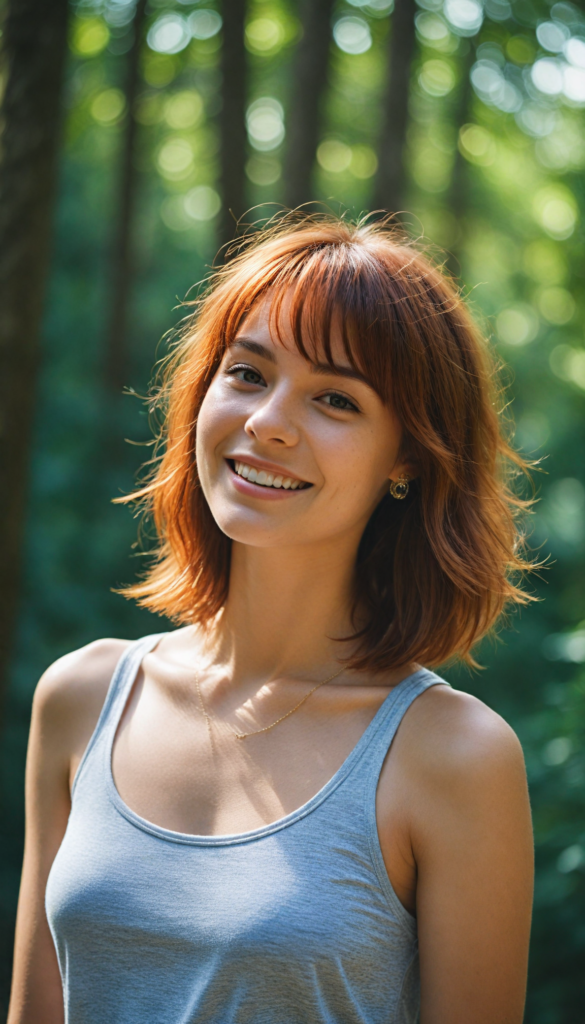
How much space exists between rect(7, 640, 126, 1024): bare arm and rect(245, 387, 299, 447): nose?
71cm

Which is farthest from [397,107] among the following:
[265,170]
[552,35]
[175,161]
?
[175,161]

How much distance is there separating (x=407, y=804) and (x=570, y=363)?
11497 millimetres

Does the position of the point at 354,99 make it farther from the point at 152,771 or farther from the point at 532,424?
the point at 152,771

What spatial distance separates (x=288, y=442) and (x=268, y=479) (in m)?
0.09

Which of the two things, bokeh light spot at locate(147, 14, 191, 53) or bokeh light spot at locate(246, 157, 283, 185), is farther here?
bokeh light spot at locate(246, 157, 283, 185)

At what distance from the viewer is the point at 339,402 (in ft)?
5.92

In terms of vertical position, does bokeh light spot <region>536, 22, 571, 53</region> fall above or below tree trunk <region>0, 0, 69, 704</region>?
above

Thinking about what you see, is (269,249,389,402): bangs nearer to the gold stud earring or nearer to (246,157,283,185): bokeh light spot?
the gold stud earring

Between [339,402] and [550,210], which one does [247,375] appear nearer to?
[339,402]

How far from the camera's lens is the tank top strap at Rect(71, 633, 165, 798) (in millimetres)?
1934

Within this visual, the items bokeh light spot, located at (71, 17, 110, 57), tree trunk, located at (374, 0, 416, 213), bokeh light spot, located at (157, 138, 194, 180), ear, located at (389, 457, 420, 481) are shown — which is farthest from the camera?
bokeh light spot, located at (157, 138, 194, 180)

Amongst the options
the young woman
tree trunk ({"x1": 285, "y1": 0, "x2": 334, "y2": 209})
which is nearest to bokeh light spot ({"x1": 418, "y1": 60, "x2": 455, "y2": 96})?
tree trunk ({"x1": 285, "y1": 0, "x2": 334, "y2": 209})

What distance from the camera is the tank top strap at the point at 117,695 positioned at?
193 centimetres

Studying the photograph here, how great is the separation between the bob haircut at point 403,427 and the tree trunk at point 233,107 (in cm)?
597
